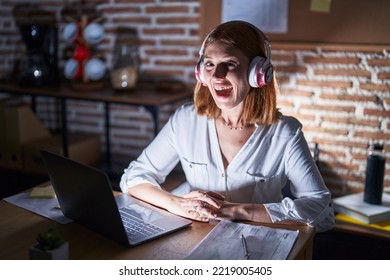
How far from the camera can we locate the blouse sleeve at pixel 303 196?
1.58 m

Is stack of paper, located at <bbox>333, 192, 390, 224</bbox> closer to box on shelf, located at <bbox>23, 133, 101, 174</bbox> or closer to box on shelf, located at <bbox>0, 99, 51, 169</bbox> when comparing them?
box on shelf, located at <bbox>23, 133, 101, 174</bbox>

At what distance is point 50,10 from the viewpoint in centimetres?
360

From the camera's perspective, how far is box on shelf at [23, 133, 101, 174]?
3.29m

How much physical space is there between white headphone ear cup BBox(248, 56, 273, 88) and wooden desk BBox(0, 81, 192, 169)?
1044mm

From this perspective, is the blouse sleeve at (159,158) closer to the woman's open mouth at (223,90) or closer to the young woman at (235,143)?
the young woman at (235,143)

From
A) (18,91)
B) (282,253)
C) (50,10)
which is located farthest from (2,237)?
(50,10)

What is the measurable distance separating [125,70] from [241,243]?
1897 millimetres

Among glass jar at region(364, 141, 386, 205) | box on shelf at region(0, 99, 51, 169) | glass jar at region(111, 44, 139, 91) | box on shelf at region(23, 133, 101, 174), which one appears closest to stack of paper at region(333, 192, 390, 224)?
glass jar at region(364, 141, 386, 205)

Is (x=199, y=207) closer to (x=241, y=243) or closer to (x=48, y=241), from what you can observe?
(x=241, y=243)

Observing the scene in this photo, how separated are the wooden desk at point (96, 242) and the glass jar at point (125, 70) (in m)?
1.58

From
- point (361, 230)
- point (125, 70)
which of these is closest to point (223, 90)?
point (361, 230)

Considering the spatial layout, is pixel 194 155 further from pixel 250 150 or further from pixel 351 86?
pixel 351 86

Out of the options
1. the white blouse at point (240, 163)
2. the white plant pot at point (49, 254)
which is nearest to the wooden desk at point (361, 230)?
the white blouse at point (240, 163)

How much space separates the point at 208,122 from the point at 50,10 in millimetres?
2131
